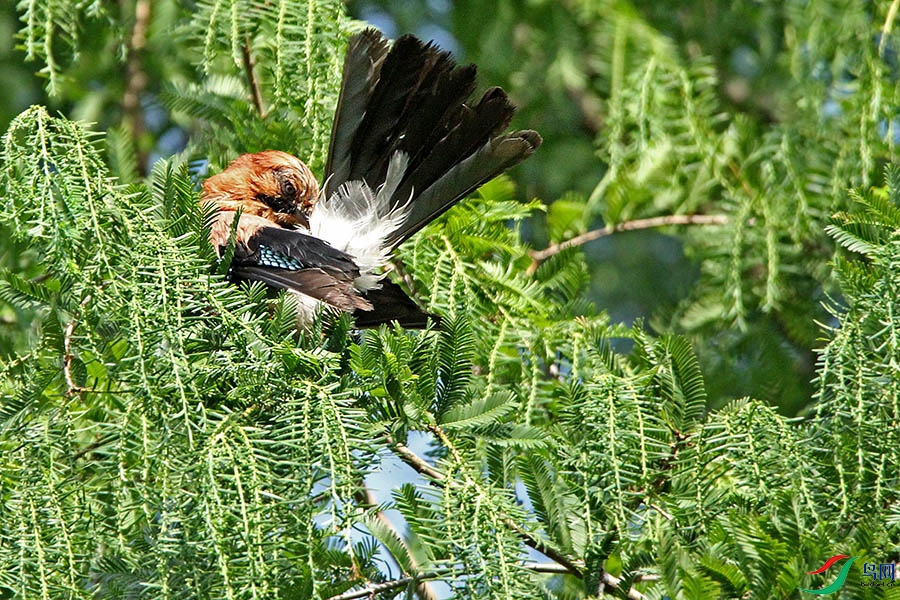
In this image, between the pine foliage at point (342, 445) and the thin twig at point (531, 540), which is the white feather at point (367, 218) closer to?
the pine foliage at point (342, 445)

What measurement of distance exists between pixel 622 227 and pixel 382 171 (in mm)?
1119

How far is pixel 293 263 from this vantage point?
2885 mm

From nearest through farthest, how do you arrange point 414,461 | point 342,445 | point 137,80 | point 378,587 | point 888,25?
point 342,445 < point 378,587 < point 414,461 < point 888,25 < point 137,80

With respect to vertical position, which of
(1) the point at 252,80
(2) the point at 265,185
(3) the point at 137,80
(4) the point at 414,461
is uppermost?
(1) the point at 252,80

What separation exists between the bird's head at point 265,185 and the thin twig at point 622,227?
0.83 meters

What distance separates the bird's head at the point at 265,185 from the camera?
3.26 meters

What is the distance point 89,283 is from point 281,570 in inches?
25.2

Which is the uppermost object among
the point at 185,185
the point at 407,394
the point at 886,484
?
the point at 185,185

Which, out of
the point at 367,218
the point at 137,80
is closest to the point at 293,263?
the point at 367,218

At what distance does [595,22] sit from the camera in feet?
15.5

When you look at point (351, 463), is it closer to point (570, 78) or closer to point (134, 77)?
point (570, 78)

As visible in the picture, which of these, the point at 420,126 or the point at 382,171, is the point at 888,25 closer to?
the point at 420,126

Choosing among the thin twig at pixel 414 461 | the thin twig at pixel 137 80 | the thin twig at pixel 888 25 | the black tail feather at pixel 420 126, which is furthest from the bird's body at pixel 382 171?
the thin twig at pixel 137 80

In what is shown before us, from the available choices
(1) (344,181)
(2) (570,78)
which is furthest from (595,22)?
(1) (344,181)
